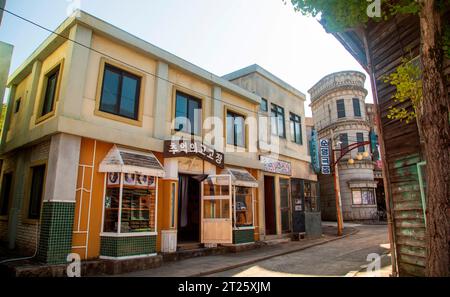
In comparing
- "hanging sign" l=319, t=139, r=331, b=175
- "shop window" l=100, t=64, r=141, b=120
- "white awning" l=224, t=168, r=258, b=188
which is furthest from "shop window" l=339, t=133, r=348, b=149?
"shop window" l=100, t=64, r=141, b=120

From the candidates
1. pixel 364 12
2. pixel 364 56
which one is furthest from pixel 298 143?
pixel 364 12

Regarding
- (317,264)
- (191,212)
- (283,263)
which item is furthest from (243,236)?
(317,264)

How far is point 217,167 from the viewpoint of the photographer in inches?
481

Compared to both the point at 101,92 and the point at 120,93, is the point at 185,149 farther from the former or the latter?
the point at 101,92

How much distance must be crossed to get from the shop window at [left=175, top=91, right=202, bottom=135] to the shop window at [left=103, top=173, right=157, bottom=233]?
2.84 metres

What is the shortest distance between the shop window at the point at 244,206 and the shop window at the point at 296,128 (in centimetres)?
567

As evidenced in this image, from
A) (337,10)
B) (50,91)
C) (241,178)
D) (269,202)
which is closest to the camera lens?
(337,10)

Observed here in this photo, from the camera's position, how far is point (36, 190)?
362 inches

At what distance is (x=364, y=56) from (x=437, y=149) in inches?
221

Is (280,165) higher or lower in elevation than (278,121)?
lower

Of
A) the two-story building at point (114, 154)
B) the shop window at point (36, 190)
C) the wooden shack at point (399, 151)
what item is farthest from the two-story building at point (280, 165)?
the shop window at point (36, 190)

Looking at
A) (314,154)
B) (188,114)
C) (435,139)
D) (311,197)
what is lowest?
(311,197)

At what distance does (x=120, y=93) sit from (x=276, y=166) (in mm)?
8760
